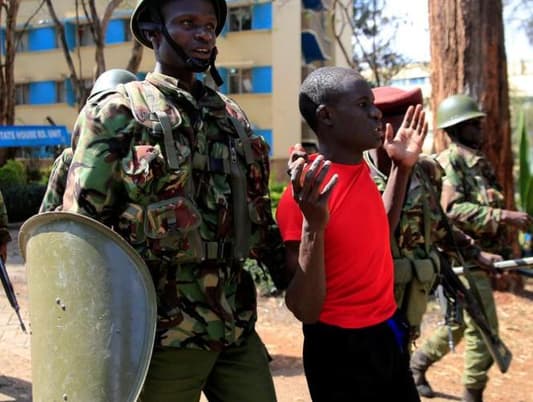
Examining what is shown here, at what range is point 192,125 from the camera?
2188 millimetres

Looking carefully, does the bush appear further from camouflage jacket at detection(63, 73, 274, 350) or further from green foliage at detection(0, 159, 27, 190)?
camouflage jacket at detection(63, 73, 274, 350)

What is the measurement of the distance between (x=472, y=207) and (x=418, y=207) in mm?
1248

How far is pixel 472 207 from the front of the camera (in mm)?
4168

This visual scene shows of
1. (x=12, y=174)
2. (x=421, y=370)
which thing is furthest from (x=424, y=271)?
(x=12, y=174)

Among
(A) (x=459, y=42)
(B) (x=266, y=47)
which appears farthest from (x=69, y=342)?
(B) (x=266, y=47)

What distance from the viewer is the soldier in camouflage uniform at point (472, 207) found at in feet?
13.7

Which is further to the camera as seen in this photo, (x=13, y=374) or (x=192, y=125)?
A: (x=13, y=374)

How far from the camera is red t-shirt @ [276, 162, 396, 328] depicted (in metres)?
2.37

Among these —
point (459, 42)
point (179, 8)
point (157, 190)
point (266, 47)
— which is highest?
point (266, 47)

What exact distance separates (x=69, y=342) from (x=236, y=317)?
0.56 m

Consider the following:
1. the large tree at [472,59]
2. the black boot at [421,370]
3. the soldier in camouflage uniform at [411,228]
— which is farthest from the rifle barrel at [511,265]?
the large tree at [472,59]

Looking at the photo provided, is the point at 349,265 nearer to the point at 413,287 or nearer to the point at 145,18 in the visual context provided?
the point at 413,287

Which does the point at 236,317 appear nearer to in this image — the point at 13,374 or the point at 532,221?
the point at 532,221

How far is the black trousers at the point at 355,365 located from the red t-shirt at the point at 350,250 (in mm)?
44
